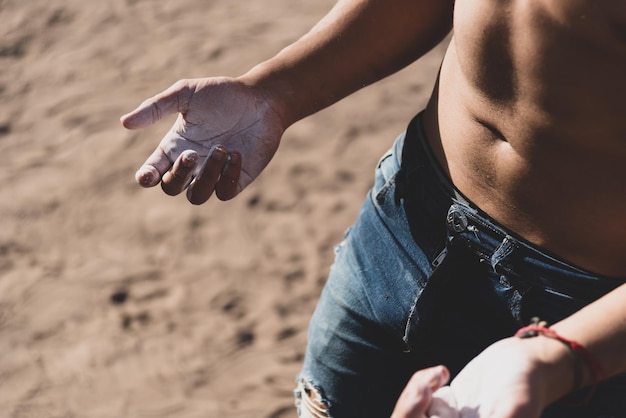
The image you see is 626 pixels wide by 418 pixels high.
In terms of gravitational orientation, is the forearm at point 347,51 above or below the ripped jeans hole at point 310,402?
above

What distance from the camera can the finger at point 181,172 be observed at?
1515mm

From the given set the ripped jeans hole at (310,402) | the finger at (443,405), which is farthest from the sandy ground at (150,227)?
the finger at (443,405)

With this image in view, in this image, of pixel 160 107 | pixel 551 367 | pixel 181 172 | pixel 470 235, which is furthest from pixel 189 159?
pixel 551 367

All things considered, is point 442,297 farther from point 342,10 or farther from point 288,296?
point 288,296

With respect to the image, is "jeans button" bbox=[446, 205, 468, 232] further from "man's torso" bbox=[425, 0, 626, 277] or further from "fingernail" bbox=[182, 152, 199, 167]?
"fingernail" bbox=[182, 152, 199, 167]

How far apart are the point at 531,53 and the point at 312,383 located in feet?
2.44

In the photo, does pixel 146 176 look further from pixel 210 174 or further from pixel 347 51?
pixel 347 51

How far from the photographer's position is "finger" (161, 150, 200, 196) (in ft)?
4.97

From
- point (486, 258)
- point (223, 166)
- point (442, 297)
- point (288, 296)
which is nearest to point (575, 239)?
point (486, 258)

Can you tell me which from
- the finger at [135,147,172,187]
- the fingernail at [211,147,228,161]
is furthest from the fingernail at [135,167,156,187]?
the fingernail at [211,147,228,161]

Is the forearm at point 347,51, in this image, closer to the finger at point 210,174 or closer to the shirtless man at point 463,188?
the shirtless man at point 463,188

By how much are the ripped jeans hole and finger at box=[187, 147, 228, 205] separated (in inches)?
16.7

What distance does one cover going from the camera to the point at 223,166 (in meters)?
1.56

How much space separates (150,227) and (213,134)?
6.84ft
